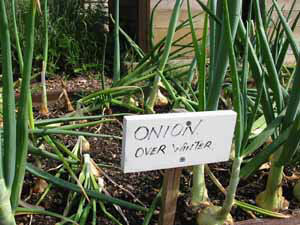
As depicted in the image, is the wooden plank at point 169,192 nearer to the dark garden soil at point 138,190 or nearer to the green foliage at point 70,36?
the dark garden soil at point 138,190

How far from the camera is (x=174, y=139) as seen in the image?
0.61 metres

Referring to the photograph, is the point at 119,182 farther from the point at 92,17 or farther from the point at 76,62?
the point at 92,17

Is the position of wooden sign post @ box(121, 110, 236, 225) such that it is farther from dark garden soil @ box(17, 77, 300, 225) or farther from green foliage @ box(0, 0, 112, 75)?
green foliage @ box(0, 0, 112, 75)

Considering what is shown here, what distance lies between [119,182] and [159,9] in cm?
125

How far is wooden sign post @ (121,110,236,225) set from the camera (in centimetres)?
58

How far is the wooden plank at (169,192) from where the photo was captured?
66 cm

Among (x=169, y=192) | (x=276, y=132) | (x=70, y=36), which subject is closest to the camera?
(x=169, y=192)

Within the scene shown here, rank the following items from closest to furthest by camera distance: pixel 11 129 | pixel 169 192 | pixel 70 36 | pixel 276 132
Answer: pixel 11 129 → pixel 169 192 → pixel 276 132 → pixel 70 36

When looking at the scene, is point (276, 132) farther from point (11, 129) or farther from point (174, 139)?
point (11, 129)

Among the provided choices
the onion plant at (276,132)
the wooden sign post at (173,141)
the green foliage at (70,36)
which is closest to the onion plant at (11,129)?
the wooden sign post at (173,141)

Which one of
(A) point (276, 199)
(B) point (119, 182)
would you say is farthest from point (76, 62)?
(A) point (276, 199)

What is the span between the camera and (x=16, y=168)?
0.60 m

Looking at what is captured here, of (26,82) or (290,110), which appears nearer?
(26,82)

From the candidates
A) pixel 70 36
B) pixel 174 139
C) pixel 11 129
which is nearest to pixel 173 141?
pixel 174 139
